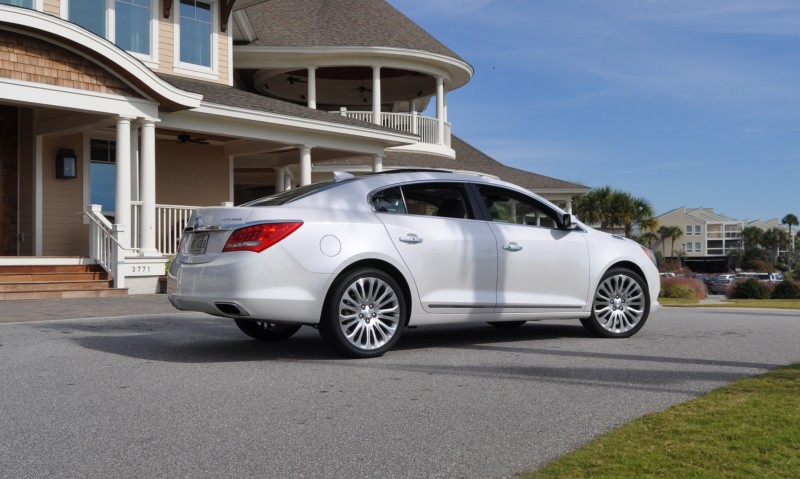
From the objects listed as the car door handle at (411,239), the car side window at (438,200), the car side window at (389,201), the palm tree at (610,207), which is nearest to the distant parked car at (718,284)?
the palm tree at (610,207)

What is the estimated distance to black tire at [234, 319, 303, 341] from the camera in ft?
27.7

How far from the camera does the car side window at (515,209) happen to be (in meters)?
8.29

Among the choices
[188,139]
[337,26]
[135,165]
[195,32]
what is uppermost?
[337,26]

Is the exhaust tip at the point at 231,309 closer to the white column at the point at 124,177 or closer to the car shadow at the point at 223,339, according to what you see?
the car shadow at the point at 223,339

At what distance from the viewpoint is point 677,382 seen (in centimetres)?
615

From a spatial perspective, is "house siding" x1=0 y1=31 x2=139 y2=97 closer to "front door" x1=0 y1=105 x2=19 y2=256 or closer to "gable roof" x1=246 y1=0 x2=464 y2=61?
"front door" x1=0 y1=105 x2=19 y2=256

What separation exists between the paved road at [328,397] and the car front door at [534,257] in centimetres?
45

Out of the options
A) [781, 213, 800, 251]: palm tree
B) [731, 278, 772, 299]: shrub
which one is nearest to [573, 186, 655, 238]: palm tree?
[731, 278, 772, 299]: shrub

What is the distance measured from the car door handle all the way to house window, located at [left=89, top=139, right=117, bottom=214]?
1283 cm

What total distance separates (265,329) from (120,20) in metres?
12.5

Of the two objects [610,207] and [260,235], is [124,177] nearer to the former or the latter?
[260,235]

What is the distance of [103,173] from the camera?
61.9ft

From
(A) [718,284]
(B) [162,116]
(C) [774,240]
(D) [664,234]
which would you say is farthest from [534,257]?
(C) [774,240]

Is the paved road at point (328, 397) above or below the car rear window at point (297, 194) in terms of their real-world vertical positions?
below
